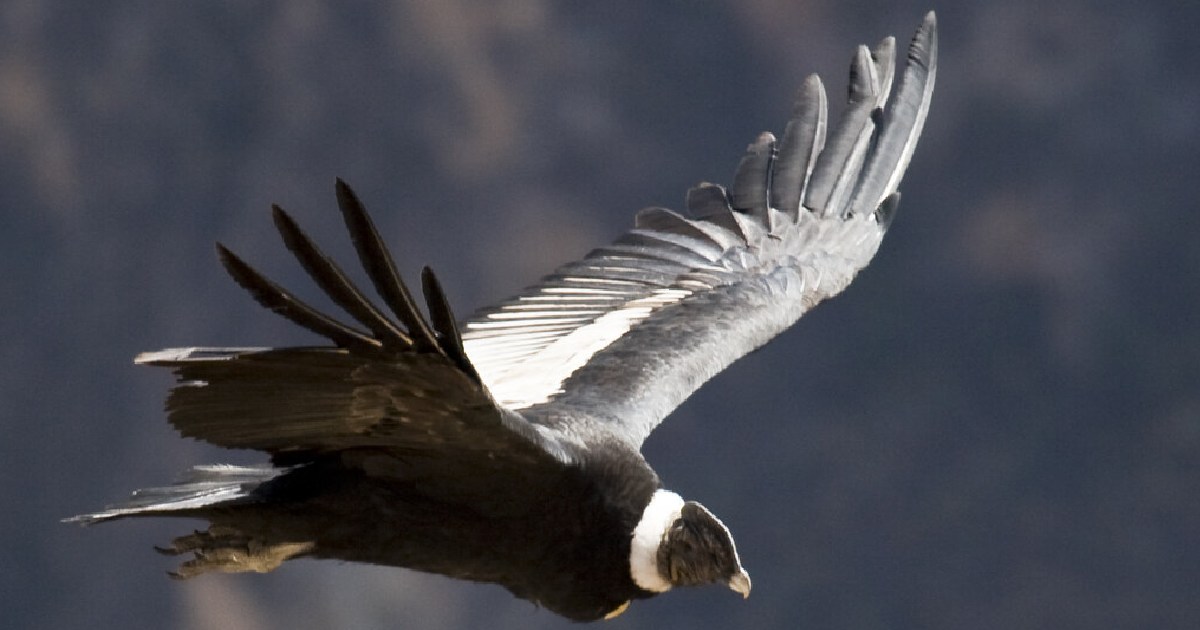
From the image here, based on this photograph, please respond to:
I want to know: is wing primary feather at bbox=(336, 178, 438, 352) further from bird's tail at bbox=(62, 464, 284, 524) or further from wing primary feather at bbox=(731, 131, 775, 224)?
wing primary feather at bbox=(731, 131, 775, 224)

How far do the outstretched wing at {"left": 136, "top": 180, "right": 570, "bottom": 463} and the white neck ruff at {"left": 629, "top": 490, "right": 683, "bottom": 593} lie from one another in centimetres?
41

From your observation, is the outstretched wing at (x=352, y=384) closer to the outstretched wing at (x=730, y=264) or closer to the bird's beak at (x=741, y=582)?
the bird's beak at (x=741, y=582)

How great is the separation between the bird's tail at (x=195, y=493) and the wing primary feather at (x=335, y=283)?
1014mm

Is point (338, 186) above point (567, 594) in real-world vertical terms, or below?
above

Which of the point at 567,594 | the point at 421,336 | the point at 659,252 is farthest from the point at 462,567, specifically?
the point at 659,252

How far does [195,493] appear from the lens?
5.11 meters

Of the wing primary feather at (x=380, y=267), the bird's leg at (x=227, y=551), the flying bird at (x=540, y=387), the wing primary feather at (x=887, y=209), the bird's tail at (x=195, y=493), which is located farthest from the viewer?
the wing primary feather at (x=887, y=209)

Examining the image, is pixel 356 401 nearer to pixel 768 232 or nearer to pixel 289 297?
pixel 289 297

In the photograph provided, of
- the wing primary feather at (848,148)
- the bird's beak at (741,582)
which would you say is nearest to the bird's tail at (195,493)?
the bird's beak at (741,582)

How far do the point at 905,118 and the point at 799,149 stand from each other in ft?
1.23

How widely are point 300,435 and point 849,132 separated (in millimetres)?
2991

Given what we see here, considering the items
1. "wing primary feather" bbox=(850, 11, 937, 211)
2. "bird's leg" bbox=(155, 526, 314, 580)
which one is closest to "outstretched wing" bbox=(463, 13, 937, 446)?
"wing primary feather" bbox=(850, 11, 937, 211)

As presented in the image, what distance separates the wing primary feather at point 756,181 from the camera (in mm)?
7070

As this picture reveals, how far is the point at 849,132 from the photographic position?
698 cm
